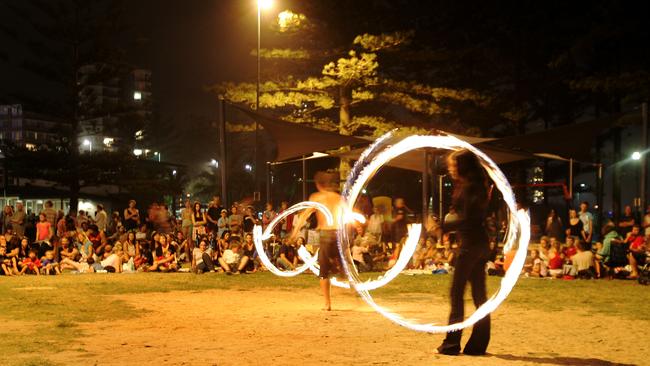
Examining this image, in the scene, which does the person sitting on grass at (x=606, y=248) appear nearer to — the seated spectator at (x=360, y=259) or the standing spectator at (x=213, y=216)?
the seated spectator at (x=360, y=259)

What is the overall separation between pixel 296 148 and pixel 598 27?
1641 cm

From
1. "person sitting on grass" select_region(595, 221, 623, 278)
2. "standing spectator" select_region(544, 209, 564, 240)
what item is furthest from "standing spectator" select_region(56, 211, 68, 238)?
"person sitting on grass" select_region(595, 221, 623, 278)

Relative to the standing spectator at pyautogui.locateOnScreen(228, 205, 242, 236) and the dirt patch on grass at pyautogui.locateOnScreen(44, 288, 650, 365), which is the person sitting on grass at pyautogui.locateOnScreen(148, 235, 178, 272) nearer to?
the standing spectator at pyautogui.locateOnScreen(228, 205, 242, 236)

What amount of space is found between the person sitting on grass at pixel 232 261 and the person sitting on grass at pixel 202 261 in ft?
0.92

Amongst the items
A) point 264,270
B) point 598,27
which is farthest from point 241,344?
point 598,27

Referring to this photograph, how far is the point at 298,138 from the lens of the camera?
18250 mm

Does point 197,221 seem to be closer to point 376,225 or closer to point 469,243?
point 376,225

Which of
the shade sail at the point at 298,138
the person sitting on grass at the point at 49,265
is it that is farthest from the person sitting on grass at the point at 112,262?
the shade sail at the point at 298,138

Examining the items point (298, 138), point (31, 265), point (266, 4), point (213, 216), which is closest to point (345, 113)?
point (266, 4)

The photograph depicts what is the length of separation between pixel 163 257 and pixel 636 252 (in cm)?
1031

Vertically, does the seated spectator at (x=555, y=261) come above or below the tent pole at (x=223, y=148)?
below

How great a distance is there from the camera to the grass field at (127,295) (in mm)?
8766

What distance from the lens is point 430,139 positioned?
9844 mm

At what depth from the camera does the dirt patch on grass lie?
7375mm
